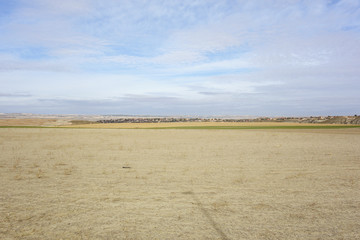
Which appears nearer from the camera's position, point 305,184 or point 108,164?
point 305,184

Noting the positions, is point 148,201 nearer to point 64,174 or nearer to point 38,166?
point 64,174

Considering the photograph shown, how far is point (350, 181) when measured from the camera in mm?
8211

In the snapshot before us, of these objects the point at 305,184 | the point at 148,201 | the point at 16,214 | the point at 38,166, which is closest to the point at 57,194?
the point at 16,214

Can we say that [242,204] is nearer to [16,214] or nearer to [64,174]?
[16,214]

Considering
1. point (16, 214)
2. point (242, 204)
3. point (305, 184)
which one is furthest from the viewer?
point (305, 184)

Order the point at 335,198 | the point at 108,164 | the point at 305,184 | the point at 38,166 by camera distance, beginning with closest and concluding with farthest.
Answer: the point at 335,198 < the point at 305,184 < the point at 38,166 < the point at 108,164

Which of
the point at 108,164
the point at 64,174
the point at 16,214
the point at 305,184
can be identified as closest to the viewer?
the point at 16,214

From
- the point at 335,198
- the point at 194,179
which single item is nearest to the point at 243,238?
the point at 335,198

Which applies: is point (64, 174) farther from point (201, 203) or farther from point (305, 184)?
point (305, 184)

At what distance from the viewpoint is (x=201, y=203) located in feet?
20.2

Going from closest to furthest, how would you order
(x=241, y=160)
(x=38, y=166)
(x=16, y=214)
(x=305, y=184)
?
(x=16, y=214) < (x=305, y=184) < (x=38, y=166) < (x=241, y=160)

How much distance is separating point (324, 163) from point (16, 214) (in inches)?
Result: 443

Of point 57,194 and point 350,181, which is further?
point 350,181

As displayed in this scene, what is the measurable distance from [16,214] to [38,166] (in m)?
5.62
